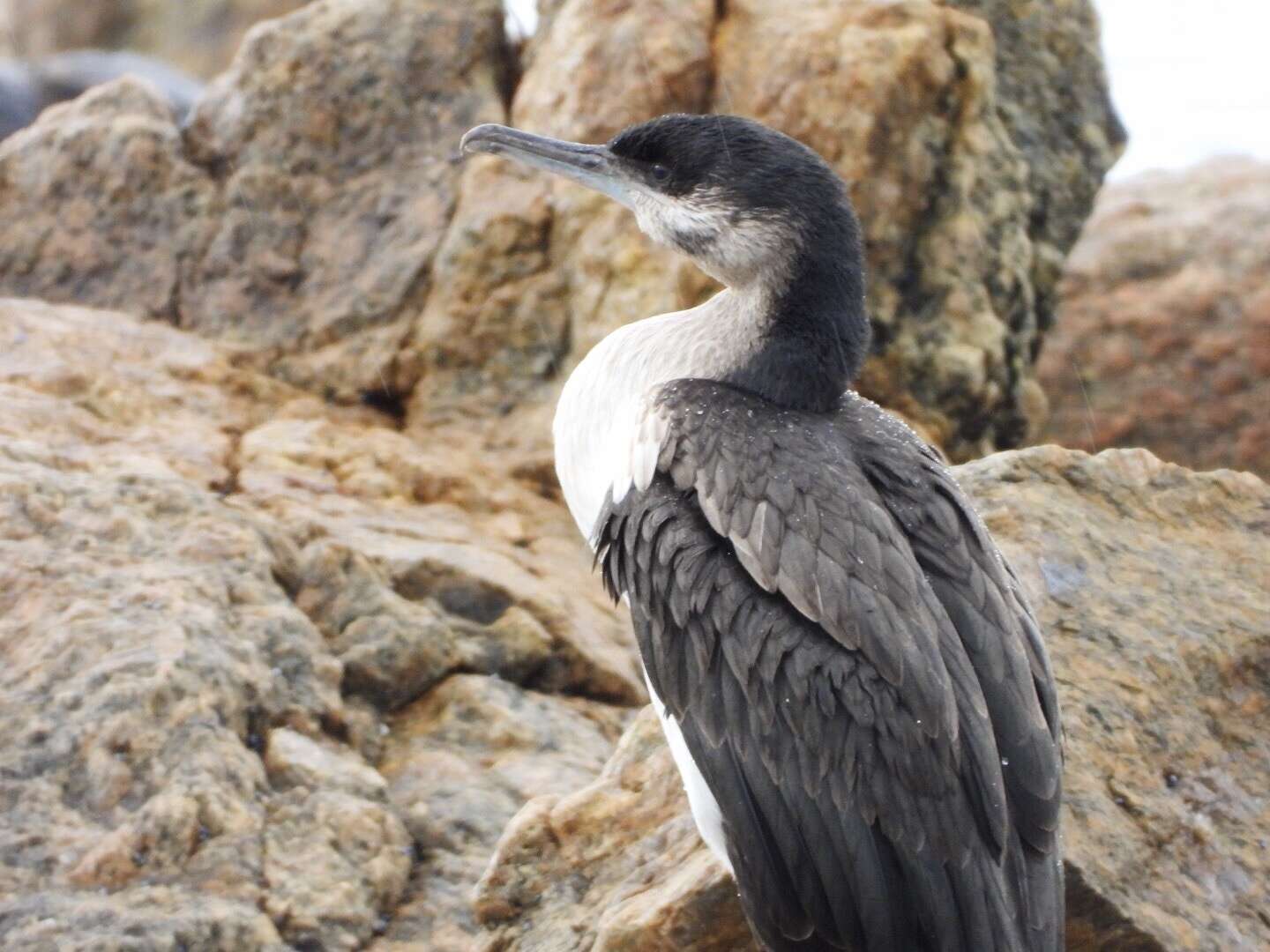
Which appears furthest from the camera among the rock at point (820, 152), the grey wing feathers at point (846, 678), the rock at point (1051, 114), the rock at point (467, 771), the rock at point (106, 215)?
the rock at point (1051, 114)

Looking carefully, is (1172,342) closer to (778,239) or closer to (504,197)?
(504,197)

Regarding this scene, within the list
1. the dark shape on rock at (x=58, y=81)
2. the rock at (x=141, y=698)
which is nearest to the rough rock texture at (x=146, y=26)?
the dark shape on rock at (x=58, y=81)

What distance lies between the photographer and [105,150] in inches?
319

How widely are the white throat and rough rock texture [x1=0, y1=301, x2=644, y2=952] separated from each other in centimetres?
102

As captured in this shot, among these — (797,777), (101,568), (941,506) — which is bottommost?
(101,568)

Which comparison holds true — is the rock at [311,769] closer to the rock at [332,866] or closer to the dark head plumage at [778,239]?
the rock at [332,866]

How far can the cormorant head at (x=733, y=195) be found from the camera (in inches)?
192

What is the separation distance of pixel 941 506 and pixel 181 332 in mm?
4108

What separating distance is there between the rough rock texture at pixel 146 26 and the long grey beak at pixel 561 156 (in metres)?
18.4

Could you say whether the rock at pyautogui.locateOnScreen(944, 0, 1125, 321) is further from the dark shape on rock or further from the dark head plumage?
the dark shape on rock

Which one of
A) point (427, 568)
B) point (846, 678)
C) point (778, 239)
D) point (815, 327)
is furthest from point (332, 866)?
point (778, 239)

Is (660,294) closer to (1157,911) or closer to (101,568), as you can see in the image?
(101,568)

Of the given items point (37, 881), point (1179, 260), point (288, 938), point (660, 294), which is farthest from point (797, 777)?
point (1179, 260)

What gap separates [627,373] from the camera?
5133 millimetres
